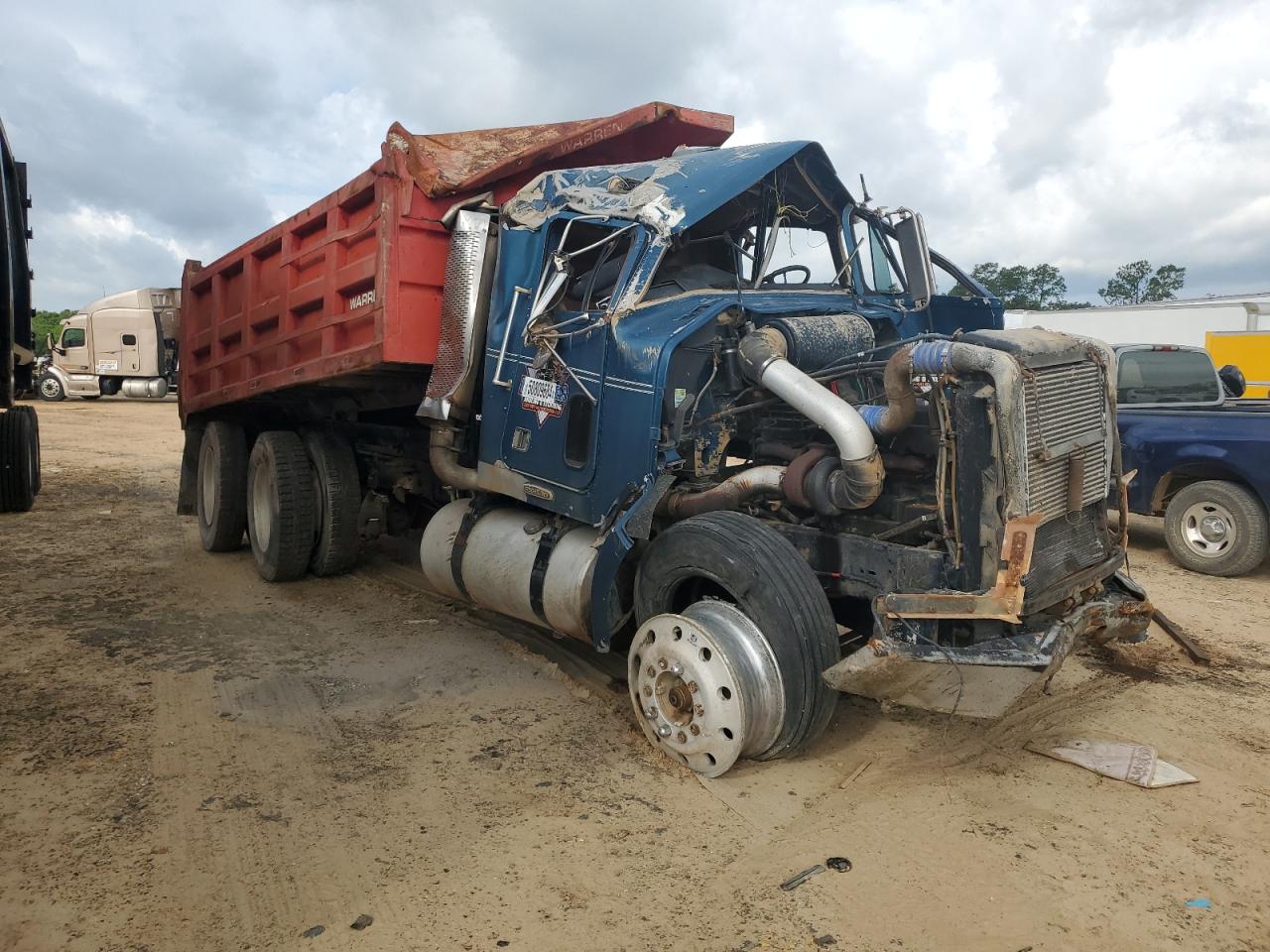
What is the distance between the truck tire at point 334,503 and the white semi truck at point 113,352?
20.0m

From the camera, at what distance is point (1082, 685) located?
4652 mm

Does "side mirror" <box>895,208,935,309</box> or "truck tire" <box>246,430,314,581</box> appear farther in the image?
"truck tire" <box>246,430,314,581</box>

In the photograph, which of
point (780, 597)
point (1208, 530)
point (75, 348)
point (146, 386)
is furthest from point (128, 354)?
point (780, 597)

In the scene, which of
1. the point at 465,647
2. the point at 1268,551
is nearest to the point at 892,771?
the point at 465,647

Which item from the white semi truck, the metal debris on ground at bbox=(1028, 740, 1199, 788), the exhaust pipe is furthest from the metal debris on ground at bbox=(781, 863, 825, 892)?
the white semi truck

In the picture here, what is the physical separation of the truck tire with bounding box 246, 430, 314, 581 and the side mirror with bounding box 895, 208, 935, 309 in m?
4.44

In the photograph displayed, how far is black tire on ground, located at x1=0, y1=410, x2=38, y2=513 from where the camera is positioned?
920 centimetres

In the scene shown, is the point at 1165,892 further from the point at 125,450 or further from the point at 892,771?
the point at 125,450

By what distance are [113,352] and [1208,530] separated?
2582cm

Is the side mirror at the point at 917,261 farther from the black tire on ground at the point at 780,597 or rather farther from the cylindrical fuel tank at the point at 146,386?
the cylindrical fuel tank at the point at 146,386

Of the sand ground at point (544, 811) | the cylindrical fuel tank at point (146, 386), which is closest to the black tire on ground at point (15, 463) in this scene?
the sand ground at point (544, 811)

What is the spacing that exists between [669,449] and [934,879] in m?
1.95

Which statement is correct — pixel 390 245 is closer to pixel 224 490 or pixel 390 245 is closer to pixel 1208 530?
pixel 224 490

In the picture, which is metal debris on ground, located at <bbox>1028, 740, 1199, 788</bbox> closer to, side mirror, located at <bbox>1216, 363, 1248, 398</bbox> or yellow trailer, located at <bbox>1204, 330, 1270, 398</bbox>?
side mirror, located at <bbox>1216, 363, 1248, 398</bbox>
